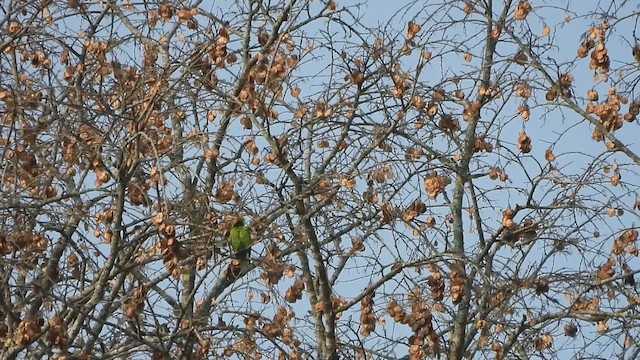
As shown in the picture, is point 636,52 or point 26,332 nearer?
point 26,332

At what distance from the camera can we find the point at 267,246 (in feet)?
22.2

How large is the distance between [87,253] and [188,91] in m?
1.01

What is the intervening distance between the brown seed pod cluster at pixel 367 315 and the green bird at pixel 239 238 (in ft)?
4.44

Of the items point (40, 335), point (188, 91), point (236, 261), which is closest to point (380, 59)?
point (188, 91)

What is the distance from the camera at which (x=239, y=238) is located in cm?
663

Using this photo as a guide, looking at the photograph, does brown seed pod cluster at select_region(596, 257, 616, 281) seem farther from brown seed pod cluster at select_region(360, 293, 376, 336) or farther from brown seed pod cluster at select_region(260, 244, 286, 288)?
brown seed pod cluster at select_region(260, 244, 286, 288)

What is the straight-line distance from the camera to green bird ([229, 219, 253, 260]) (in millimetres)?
6609

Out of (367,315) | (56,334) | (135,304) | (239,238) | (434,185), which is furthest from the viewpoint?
(367,315)

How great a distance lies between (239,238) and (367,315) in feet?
4.74

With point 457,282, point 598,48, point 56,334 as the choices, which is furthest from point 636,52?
point 56,334

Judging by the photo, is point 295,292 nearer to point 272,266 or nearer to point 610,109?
point 272,266

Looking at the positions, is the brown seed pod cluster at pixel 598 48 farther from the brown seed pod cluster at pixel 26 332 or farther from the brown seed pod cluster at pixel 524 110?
the brown seed pod cluster at pixel 26 332

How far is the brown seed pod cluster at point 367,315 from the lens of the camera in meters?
7.84

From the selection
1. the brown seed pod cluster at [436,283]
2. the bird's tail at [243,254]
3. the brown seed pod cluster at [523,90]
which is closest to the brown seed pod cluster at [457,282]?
the brown seed pod cluster at [436,283]
